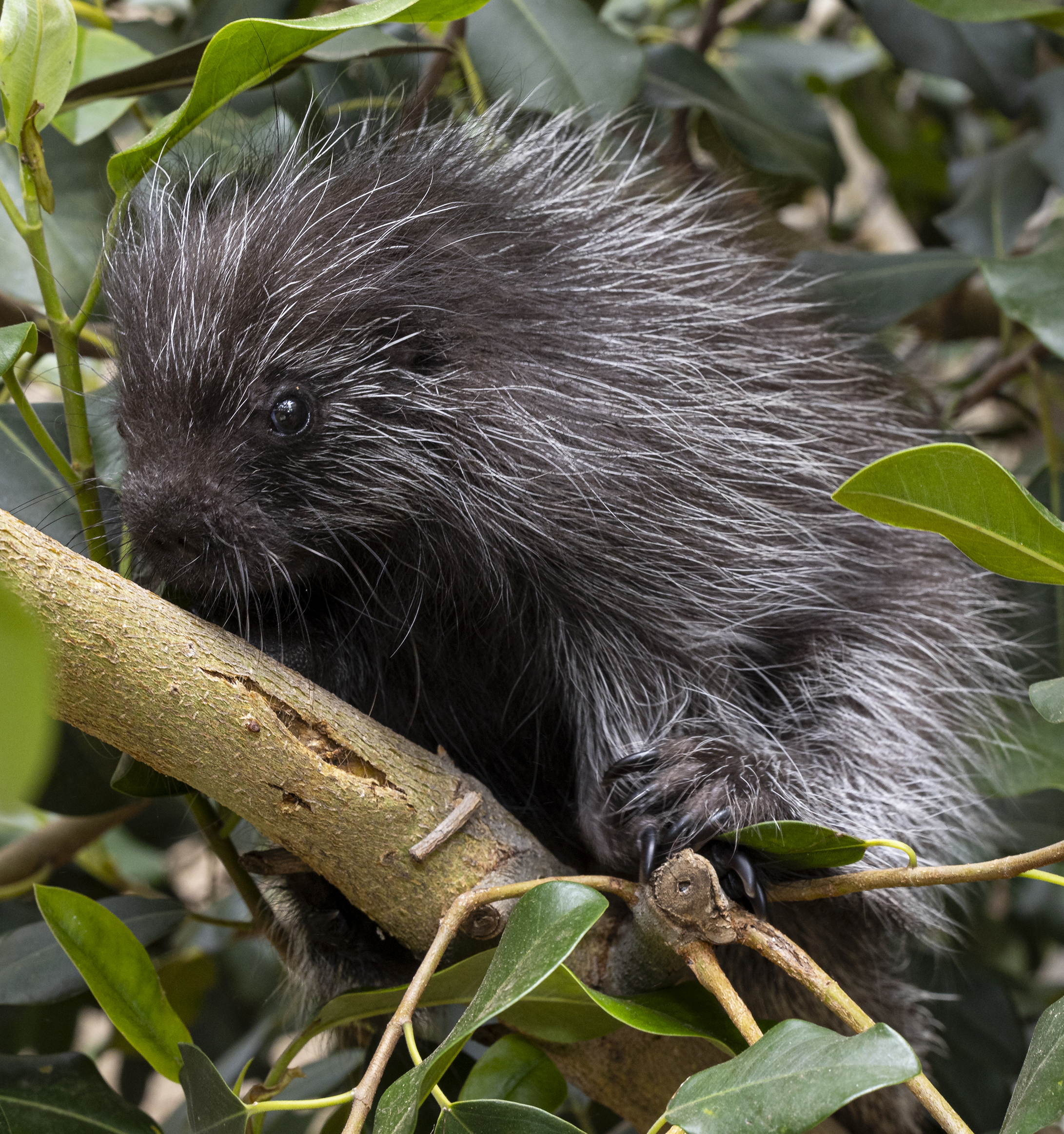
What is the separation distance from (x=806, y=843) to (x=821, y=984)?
13cm

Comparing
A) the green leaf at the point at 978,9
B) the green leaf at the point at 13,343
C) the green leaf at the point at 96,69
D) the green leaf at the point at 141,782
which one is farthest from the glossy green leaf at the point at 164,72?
the green leaf at the point at 141,782

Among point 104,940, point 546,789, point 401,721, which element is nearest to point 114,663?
point 104,940

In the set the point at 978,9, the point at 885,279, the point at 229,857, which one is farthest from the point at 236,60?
the point at 885,279

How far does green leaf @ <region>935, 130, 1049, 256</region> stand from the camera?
1715 mm

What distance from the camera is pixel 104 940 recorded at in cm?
96

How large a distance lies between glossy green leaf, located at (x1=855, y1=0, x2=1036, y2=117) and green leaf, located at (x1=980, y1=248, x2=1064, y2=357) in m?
0.44

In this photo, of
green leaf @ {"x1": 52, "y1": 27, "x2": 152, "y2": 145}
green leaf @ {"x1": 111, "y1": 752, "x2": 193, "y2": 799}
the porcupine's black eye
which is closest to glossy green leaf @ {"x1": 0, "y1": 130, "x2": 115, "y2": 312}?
green leaf @ {"x1": 52, "y1": 27, "x2": 152, "y2": 145}

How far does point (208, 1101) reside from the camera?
34.6 inches

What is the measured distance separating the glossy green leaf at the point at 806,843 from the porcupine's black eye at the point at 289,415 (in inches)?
20.7

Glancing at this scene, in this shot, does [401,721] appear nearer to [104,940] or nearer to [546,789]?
[546,789]

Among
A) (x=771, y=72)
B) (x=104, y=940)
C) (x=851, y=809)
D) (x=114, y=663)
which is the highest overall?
(x=771, y=72)

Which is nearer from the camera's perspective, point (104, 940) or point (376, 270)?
point (104, 940)

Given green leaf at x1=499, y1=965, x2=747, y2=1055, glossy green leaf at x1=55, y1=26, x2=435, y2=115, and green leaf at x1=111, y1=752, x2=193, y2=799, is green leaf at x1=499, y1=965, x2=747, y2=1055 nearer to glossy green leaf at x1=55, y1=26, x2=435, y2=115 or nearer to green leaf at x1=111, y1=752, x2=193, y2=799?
green leaf at x1=111, y1=752, x2=193, y2=799

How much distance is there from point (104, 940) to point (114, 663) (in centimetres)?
30
